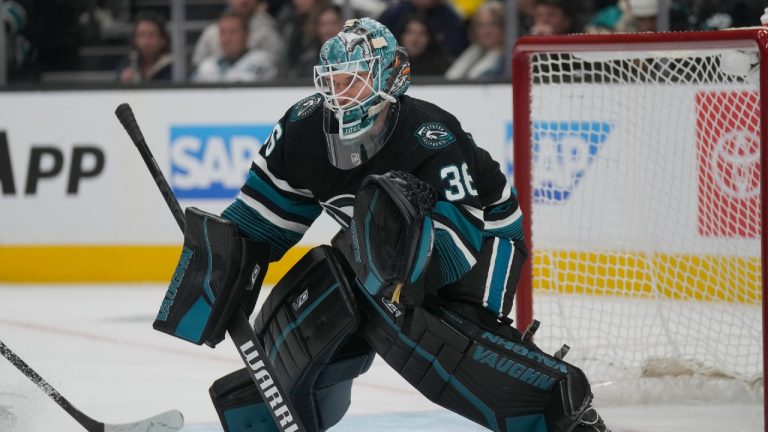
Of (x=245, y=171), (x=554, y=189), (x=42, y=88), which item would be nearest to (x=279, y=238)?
(x=554, y=189)

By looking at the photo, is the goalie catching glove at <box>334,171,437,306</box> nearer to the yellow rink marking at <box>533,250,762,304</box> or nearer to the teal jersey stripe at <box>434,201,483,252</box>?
the teal jersey stripe at <box>434,201,483,252</box>

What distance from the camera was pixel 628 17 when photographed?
20.9ft

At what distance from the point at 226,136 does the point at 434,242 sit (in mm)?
4129

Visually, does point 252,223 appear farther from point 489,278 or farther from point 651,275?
point 651,275

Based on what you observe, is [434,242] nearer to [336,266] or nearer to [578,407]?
[336,266]

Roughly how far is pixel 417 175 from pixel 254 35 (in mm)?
4564

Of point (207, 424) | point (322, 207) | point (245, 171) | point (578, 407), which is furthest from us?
point (245, 171)

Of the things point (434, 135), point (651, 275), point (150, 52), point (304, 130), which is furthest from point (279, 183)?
point (150, 52)

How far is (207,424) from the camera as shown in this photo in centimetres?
379

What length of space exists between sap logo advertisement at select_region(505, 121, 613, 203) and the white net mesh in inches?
0.5

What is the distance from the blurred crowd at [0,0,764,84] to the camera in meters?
6.53

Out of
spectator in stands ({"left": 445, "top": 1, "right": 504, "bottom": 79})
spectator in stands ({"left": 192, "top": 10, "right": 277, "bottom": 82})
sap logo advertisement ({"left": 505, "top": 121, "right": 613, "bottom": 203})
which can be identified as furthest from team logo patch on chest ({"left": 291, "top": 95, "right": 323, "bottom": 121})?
spectator in stands ({"left": 192, "top": 10, "right": 277, "bottom": 82})

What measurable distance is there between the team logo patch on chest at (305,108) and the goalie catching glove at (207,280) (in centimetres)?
25

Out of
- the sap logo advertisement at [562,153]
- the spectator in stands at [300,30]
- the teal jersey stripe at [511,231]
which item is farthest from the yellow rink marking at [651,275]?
the spectator in stands at [300,30]
